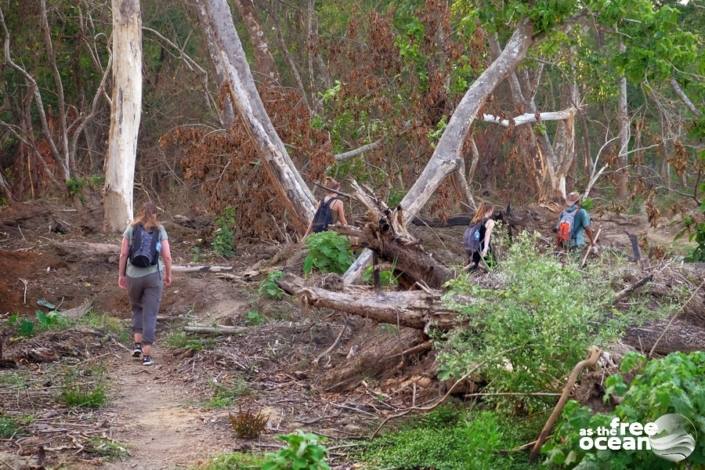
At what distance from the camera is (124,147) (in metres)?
18.5

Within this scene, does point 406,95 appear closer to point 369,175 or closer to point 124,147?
point 369,175

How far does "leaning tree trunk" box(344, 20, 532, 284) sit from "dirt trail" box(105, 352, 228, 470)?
19.5 feet

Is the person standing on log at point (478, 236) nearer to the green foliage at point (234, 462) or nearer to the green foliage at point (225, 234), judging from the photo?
the green foliage at point (234, 462)

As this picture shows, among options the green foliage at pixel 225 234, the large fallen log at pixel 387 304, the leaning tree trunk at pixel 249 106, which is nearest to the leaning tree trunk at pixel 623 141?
the green foliage at pixel 225 234

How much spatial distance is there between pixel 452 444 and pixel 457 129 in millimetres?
8681

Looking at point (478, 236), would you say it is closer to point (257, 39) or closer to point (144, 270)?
point (144, 270)

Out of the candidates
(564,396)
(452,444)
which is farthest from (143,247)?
(564,396)

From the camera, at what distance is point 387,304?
8.38 m

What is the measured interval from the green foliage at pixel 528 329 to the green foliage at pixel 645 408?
0.84 metres

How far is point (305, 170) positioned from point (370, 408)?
1235 cm

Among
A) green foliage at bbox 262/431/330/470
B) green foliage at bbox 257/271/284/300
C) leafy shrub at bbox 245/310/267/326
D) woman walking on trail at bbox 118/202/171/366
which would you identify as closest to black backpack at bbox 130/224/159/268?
woman walking on trail at bbox 118/202/171/366

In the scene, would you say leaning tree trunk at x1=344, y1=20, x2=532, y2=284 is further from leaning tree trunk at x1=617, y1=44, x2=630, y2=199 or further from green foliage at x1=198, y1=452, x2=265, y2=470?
leaning tree trunk at x1=617, y1=44, x2=630, y2=199

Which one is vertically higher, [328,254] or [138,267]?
[138,267]

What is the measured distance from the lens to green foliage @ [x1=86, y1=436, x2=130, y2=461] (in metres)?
6.92
